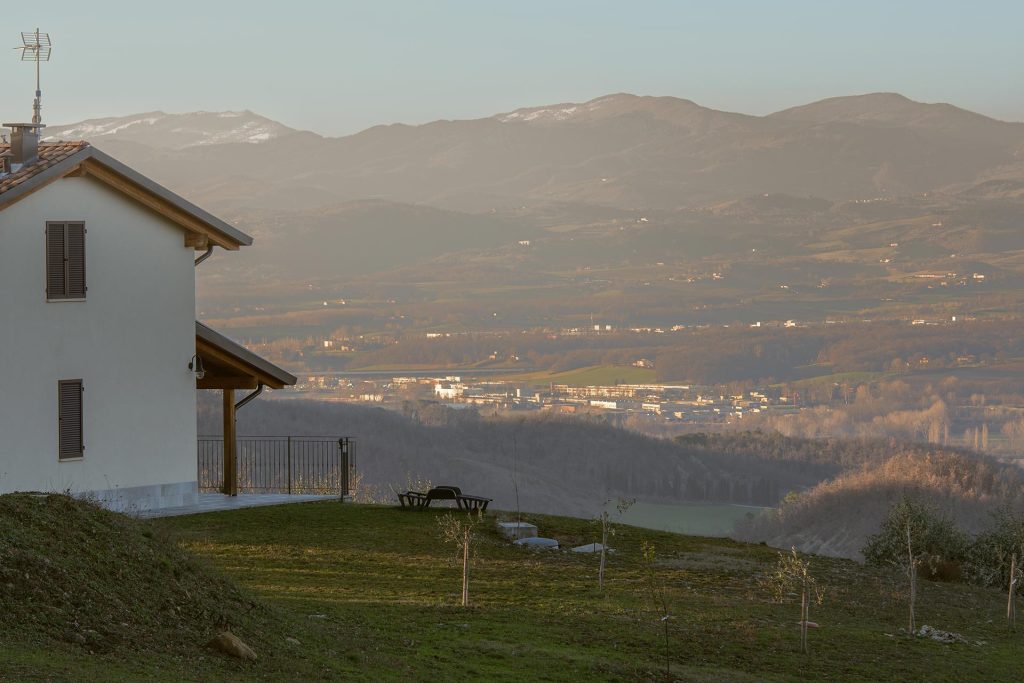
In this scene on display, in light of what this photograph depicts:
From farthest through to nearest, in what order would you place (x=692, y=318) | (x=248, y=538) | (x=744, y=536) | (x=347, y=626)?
(x=692, y=318), (x=744, y=536), (x=248, y=538), (x=347, y=626)

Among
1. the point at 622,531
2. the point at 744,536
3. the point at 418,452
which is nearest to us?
the point at 622,531

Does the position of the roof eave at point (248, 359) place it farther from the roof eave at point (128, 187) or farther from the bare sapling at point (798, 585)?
the bare sapling at point (798, 585)

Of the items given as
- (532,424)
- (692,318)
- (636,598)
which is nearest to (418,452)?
(532,424)

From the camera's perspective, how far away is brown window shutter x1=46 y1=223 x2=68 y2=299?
75.2ft

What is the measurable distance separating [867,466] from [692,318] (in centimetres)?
9144

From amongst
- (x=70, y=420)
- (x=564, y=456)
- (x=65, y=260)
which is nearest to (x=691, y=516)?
(x=564, y=456)

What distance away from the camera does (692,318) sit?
193250 millimetres

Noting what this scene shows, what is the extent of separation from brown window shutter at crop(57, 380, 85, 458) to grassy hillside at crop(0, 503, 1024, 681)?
81.9 inches

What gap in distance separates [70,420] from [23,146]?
4.56 metres

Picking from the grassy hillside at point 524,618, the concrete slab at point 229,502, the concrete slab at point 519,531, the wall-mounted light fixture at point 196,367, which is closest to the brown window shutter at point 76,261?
the wall-mounted light fixture at point 196,367

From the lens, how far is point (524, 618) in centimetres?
1545

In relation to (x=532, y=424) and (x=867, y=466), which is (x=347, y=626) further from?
(x=532, y=424)

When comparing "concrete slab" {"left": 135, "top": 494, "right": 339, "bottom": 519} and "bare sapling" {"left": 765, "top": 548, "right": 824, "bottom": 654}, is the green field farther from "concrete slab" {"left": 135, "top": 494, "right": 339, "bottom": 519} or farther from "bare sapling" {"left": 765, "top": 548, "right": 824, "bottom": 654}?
"bare sapling" {"left": 765, "top": 548, "right": 824, "bottom": 654}

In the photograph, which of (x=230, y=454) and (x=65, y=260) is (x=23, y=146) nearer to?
(x=65, y=260)
